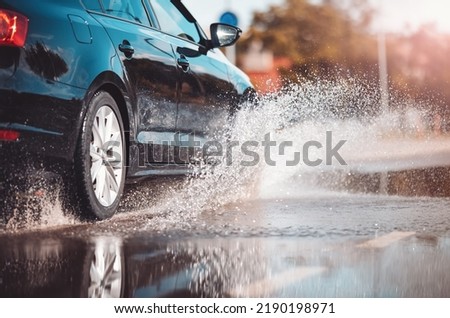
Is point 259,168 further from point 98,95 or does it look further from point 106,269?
point 106,269

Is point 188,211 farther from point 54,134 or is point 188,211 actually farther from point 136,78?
point 54,134

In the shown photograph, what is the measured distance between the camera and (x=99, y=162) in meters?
6.64

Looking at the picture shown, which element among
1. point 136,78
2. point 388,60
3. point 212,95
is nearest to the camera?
point 136,78

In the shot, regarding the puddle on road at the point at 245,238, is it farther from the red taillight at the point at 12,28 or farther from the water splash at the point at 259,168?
the red taillight at the point at 12,28

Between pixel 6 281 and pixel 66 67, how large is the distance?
1649 mm

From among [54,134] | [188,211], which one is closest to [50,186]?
[54,134]

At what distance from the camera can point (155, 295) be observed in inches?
179

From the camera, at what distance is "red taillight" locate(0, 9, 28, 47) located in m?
5.86

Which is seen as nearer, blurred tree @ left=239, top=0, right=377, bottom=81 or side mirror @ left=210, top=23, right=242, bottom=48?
side mirror @ left=210, top=23, right=242, bottom=48

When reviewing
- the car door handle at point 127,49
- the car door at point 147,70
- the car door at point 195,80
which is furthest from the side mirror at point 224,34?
the car door handle at point 127,49

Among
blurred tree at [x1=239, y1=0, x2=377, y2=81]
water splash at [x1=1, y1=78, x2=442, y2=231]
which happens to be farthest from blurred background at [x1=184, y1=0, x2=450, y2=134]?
water splash at [x1=1, y1=78, x2=442, y2=231]

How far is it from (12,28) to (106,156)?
1.13 metres

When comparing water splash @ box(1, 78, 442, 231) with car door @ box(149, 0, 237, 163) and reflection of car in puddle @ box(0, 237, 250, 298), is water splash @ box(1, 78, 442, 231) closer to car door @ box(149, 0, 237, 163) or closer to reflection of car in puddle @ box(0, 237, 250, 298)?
car door @ box(149, 0, 237, 163)

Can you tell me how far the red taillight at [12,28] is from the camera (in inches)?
231
